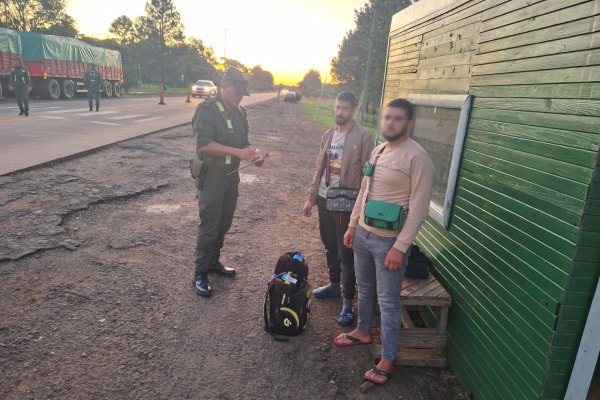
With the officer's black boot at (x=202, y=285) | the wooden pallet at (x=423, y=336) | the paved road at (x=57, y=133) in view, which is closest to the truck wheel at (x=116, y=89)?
the paved road at (x=57, y=133)

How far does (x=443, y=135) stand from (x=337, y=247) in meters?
1.58

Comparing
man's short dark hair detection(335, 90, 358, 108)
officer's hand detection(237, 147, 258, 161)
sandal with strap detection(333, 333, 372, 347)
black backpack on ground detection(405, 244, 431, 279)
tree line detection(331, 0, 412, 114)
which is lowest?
sandal with strap detection(333, 333, 372, 347)

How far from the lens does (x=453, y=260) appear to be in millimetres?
3369

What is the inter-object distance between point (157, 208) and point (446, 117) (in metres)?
4.65

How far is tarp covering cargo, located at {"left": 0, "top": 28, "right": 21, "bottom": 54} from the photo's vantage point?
19.4 m

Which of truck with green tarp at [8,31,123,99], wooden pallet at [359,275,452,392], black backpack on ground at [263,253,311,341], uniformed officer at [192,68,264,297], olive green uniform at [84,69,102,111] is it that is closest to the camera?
wooden pallet at [359,275,452,392]

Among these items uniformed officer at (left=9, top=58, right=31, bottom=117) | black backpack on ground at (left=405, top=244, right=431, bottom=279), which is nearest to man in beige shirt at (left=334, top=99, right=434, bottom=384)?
black backpack on ground at (left=405, top=244, right=431, bottom=279)

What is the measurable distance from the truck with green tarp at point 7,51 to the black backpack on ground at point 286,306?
2297 cm

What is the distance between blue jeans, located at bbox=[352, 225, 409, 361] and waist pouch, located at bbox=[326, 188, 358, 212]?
1.59 ft

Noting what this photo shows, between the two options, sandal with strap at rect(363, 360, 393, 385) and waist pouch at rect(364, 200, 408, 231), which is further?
sandal with strap at rect(363, 360, 393, 385)

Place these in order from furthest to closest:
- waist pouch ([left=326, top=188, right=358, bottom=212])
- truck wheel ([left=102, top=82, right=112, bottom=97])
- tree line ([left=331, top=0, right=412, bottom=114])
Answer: tree line ([left=331, top=0, right=412, bottom=114]) → truck wheel ([left=102, top=82, right=112, bottom=97]) → waist pouch ([left=326, top=188, right=358, bottom=212])

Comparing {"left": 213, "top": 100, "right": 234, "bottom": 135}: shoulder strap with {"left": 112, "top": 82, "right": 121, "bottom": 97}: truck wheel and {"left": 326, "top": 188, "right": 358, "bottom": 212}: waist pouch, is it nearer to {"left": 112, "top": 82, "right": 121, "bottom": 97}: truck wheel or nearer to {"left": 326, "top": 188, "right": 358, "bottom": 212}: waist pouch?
{"left": 326, "top": 188, "right": 358, "bottom": 212}: waist pouch

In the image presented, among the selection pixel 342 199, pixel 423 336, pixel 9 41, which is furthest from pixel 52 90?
pixel 423 336

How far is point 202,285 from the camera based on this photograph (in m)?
4.04
